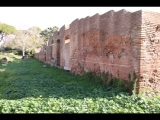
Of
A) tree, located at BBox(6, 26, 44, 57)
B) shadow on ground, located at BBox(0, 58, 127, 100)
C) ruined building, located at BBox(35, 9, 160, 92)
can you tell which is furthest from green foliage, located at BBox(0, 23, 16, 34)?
ruined building, located at BBox(35, 9, 160, 92)

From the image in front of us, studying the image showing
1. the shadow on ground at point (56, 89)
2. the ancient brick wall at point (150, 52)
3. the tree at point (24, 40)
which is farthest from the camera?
the tree at point (24, 40)

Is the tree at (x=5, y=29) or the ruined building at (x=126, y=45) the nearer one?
the ruined building at (x=126, y=45)

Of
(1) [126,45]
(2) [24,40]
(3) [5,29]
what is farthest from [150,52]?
(3) [5,29]

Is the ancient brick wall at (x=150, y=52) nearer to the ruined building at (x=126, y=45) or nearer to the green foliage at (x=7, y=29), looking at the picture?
the ruined building at (x=126, y=45)

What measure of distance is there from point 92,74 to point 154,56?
3.54 metres

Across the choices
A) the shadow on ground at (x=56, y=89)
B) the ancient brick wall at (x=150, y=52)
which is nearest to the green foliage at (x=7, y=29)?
the shadow on ground at (x=56, y=89)

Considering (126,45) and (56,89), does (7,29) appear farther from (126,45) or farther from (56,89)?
(126,45)

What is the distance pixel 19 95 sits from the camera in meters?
6.63

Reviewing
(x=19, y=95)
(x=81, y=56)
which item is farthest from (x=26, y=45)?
(x=19, y=95)

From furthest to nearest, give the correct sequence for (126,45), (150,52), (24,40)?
(24,40) < (126,45) < (150,52)

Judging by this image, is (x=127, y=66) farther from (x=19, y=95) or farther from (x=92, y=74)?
(x=19, y=95)

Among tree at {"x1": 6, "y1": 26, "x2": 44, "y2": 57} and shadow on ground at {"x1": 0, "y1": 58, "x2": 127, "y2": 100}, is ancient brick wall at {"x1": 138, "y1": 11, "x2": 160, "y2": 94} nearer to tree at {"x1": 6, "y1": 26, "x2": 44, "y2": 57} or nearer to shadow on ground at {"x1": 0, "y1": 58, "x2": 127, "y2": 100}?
shadow on ground at {"x1": 0, "y1": 58, "x2": 127, "y2": 100}

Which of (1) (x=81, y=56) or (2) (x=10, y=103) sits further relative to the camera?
(1) (x=81, y=56)

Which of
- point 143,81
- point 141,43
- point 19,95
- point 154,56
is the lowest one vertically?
point 19,95
